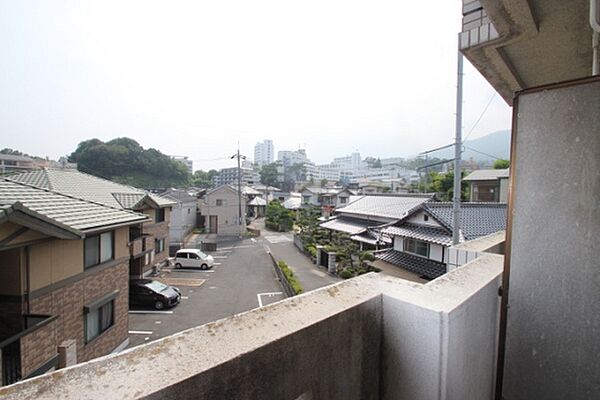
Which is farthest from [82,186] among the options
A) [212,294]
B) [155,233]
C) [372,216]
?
[372,216]

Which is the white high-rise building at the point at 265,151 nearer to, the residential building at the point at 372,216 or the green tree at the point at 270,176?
the green tree at the point at 270,176

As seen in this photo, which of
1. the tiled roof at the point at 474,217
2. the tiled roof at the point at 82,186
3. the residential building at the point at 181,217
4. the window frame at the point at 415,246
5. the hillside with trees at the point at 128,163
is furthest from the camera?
the hillside with trees at the point at 128,163

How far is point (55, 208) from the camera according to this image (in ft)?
19.4

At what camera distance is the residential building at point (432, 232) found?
386 inches

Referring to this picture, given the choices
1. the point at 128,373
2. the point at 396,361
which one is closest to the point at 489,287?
the point at 396,361

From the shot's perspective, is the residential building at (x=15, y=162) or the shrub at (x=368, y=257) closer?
the shrub at (x=368, y=257)

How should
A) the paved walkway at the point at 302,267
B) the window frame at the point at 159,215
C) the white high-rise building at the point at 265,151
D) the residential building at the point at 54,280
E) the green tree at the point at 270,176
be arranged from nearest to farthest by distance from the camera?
the residential building at the point at 54,280 → the paved walkway at the point at 302,267 → the window frame at the point at 159,215 → the green tree at the point at 270,176 → the white high-rise building at the point at 265,151

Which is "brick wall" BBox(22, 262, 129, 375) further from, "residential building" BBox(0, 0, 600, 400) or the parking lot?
"residential building" BBox(0, 0, 600, 400)

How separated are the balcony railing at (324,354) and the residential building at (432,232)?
29.2ft

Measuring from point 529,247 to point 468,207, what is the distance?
1114cm

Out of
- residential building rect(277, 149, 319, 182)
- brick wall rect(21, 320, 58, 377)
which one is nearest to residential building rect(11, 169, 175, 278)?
brick wall rect(21, 320, 58, 377)

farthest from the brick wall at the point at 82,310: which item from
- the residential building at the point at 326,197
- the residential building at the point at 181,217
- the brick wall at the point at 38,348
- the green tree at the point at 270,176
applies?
the green tree at the point at 270,176

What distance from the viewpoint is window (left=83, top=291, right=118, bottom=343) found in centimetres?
Result: 670

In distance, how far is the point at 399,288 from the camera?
142cm
